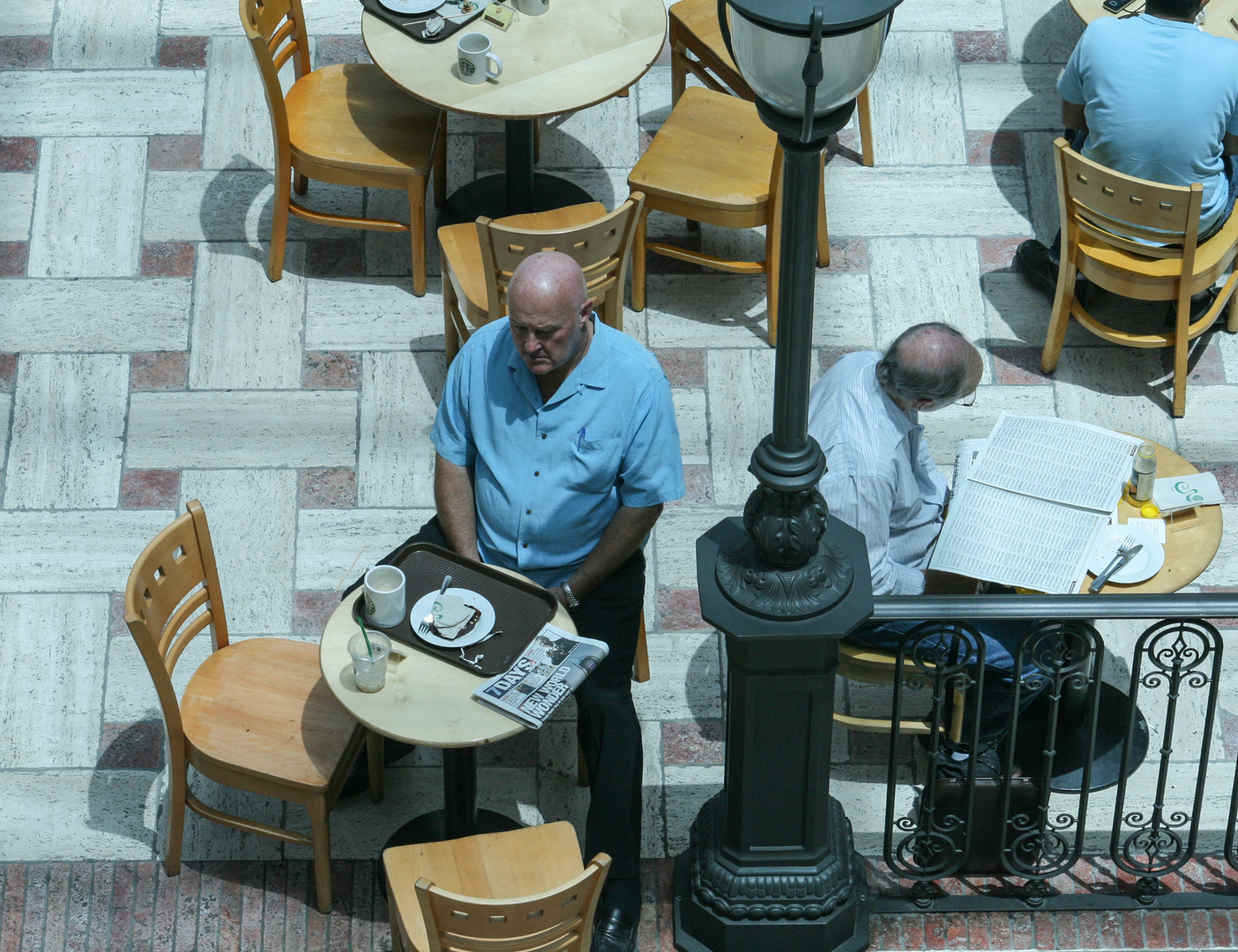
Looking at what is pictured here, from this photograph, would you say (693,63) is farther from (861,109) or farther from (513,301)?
(513,301)

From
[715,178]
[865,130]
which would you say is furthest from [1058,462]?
[865,130]

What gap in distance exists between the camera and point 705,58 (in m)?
6.05

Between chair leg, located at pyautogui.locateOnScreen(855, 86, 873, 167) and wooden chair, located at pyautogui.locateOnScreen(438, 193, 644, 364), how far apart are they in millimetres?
1253

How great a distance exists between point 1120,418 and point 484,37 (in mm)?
2458

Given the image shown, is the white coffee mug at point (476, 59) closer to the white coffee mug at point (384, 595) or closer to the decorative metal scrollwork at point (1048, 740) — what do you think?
Result: the white coffee mug at point (384, 595)

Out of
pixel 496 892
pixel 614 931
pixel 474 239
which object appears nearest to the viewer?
pixel 496 892

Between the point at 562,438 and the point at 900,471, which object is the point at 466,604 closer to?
the point at 562,438

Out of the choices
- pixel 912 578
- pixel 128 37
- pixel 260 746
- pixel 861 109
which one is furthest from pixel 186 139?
pixel 912 578

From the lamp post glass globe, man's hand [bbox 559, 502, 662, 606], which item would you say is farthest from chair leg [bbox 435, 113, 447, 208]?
the lamp post glass globe

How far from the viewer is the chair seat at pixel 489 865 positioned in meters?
3.73

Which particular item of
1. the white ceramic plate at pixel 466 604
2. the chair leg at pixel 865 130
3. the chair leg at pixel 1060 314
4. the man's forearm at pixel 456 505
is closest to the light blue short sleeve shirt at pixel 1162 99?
the chair leg at pixel 1060 314

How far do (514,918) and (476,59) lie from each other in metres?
2.99

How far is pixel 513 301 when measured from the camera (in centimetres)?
405

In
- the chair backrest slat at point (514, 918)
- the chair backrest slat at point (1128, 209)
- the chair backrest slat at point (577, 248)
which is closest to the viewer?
the chair backrest slat at point (514, 918)
